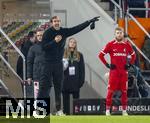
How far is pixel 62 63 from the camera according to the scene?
1834 centimetres

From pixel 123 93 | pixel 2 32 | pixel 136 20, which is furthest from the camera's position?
pixel 136 20

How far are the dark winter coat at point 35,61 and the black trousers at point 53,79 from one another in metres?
0.35

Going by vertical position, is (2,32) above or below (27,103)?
above

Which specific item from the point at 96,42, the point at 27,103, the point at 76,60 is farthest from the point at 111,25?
the point at 27,103

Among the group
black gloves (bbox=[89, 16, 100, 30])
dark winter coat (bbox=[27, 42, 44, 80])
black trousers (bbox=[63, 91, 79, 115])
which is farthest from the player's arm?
dark winter coat (bbox=[27, 42, 44, 80])

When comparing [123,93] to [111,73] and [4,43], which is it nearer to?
[111,73]

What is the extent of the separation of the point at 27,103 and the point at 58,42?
1.71m

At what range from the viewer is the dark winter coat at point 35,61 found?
1875 centimetres

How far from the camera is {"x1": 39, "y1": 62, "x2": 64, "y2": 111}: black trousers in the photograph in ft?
59.7

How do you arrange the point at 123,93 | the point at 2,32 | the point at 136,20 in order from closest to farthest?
the point at 123,93 → the point at 2,32 → the point at 136,20

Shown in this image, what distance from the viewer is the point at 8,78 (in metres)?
19.7

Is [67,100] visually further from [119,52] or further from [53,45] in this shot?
[119,52]

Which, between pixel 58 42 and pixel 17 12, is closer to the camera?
pixel 58 42

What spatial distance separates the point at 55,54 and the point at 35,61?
0.85 m
